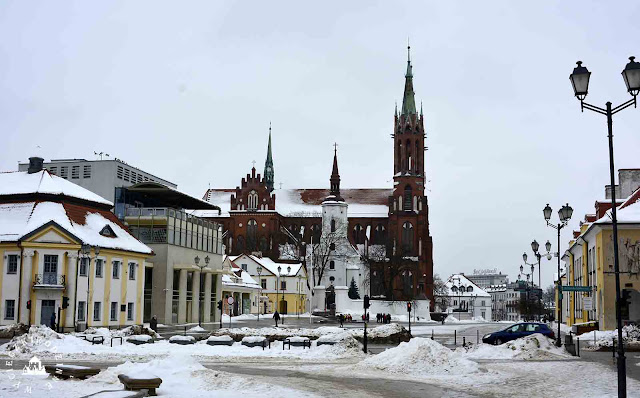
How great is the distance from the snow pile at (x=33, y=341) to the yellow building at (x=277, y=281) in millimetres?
69359

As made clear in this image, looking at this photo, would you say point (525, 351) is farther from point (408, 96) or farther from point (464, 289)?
point (464, 289)

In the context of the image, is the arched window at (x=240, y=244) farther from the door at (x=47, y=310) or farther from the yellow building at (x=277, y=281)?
the door at (x=47, y=310)

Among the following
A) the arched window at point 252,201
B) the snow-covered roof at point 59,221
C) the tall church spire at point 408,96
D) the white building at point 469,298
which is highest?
the tall church spire at point 408,96

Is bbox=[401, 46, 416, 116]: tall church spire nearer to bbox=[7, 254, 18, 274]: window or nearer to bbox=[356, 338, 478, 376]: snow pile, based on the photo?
bbox=[7, 254, 18, 274]: window

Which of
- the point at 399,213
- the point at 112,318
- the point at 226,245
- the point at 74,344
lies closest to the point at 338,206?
the point at 399,213

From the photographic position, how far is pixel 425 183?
431 feet

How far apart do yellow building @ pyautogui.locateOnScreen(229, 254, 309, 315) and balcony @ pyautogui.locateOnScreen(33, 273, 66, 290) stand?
56.0 metres

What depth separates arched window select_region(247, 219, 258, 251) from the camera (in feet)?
405

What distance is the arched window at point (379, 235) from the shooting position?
5128 inches

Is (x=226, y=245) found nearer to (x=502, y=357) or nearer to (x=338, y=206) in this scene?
(x=338, y=206)

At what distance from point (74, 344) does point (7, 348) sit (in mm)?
2739

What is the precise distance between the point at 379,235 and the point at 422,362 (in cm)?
10737

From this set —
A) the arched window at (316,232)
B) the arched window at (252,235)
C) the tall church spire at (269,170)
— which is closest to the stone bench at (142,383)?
the arched window at (252,235)

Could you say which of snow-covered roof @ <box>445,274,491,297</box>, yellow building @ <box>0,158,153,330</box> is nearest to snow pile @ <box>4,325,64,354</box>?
yellow building @ <box>0,158,153,330</box>
